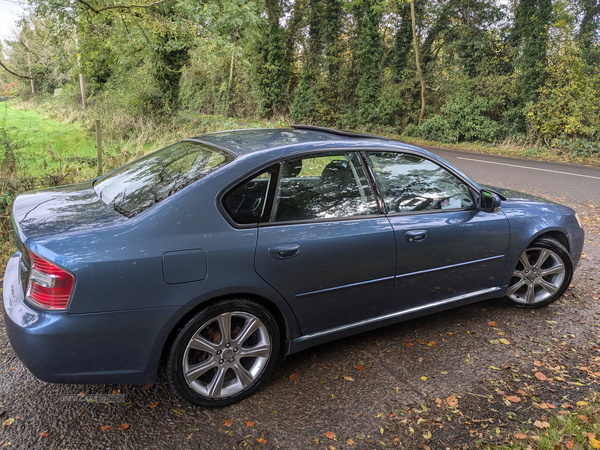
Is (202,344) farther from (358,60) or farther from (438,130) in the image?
(358,60)

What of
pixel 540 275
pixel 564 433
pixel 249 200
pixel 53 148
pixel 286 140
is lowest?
pixel 53 148

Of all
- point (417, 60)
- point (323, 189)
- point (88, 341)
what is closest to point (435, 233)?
point (323, 189)

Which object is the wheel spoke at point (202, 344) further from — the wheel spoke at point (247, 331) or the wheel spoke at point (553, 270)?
the wheel spoke at point (553, 270)

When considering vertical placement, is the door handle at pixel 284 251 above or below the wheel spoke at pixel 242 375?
above

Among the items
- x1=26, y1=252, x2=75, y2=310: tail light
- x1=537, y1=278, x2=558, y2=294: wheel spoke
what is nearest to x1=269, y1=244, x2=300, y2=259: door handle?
x1=26, y1=252, x2=75, y2=310: tail light

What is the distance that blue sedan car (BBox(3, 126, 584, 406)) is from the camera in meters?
2.29

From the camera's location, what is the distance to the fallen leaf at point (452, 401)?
9.17 ft

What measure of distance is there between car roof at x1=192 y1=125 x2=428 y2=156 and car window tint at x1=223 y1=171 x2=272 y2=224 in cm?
25

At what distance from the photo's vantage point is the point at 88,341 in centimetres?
228

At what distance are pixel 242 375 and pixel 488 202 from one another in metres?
2.37

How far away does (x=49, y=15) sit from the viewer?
34.8 feet

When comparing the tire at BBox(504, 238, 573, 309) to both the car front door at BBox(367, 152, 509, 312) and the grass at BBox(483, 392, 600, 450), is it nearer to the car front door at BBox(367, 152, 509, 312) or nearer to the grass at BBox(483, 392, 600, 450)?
the car front door at BBox(367, 152, 509, 312)

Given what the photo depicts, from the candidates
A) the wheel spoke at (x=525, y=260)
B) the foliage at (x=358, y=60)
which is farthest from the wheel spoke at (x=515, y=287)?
the foliage at (x=358, y=60)

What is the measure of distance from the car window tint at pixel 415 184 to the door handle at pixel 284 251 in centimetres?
88
